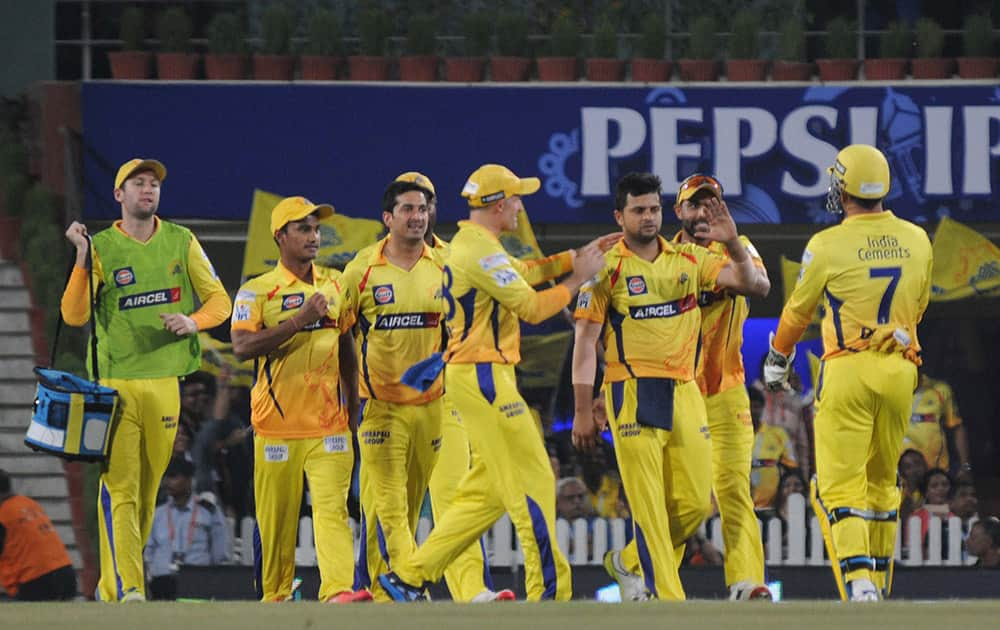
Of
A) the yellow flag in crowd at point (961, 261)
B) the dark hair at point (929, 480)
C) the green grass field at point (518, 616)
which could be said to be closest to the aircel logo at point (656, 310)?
the green grass field at point (518, 616)

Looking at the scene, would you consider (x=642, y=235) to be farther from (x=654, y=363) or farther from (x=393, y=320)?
(x=393, y=320)

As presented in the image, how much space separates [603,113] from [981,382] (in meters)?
5.15

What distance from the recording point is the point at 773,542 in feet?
47.4

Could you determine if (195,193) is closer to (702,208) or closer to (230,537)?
(230,537)

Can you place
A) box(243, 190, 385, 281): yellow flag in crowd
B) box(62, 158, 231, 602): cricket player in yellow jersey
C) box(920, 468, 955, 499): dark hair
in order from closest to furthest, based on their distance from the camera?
box(62, 158, 231, 602): cricket player in yellow jersey
box(243, 190, 385, 281): yellow flag in crowd
box(920, 468, 955, 499): dark hair

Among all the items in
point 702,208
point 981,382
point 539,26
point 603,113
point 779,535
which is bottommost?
point 779,535

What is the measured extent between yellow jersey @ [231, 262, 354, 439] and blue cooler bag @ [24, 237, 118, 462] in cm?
83

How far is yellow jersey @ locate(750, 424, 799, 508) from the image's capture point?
14.6 metres

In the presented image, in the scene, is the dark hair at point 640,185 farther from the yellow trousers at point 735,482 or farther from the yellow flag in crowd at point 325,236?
the yellow flag in crowd at point 325,236

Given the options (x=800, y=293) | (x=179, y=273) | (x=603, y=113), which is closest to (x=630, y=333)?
(x=800, y=293)

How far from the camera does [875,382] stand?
28.1 feet

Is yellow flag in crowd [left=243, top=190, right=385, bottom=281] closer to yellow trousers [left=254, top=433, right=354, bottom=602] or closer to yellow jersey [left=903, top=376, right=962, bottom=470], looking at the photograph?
yellow trousers [left=254, top=433, right=354, bottom=602]

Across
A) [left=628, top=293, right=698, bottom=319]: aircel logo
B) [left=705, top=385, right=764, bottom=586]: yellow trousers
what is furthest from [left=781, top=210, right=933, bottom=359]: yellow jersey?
[left=705, top=385, right=764, bottom=586]: yellow trousers

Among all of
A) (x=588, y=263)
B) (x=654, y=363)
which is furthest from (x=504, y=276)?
(x=654, y=363)
